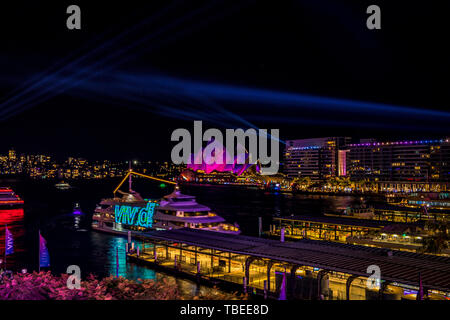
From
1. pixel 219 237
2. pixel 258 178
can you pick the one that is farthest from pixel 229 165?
pixel 219 237

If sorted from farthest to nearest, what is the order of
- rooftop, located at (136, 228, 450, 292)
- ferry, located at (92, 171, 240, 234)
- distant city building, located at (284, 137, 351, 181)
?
1. distant city building, located at (284, 137, 351, 181)
2. ferry, located at (92, 171, 240, 234)
3. rooftop, located at (136, 228, 450, 292)

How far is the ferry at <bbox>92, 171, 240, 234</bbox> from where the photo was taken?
110 ft

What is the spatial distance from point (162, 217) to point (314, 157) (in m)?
128

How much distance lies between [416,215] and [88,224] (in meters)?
36.9

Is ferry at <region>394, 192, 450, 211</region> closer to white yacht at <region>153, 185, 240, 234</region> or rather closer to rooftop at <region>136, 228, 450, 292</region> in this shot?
white yacht at <region>153, 185, 240, 234</region>

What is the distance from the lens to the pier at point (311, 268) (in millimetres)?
14759

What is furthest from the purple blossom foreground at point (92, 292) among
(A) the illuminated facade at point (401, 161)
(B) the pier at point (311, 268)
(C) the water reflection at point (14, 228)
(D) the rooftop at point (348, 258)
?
(A) the illuminated facade at point (401, 161)

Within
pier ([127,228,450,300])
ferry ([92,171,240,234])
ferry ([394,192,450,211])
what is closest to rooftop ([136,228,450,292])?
pier ([127,228,450,300])

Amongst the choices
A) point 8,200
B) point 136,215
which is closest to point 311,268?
point 136,215

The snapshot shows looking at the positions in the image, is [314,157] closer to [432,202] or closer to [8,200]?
[432,202]

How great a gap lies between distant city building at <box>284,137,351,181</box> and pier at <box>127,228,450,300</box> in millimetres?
126036

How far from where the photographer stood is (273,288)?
18.6m

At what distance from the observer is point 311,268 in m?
17.8
